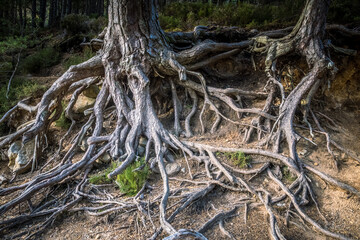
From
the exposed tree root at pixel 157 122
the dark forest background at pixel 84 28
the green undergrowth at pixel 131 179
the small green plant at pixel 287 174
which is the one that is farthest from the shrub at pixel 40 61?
the small green plant at pixel 287 174

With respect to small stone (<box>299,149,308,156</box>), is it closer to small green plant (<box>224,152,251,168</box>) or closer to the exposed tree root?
the exposed tree root

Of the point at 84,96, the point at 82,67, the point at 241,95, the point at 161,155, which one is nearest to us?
the point at 161,155

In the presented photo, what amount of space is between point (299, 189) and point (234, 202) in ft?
3.32

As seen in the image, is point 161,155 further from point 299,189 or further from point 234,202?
point 299,189

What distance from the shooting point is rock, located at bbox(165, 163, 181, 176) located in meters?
3.72

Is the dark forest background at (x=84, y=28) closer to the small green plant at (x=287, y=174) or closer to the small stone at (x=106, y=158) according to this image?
the small stone at (x=106, y=158)

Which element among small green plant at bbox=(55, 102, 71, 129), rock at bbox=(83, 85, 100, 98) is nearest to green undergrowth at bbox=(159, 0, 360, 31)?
rock at bbox=(83, 85, 100, 98)

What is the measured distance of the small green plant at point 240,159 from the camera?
362cm

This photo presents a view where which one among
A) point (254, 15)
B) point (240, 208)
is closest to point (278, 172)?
point (240, 208)

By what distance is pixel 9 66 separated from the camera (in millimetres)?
7910

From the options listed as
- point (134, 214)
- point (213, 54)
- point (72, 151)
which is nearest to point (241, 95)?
point (213, 54)

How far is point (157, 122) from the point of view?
14.0ft

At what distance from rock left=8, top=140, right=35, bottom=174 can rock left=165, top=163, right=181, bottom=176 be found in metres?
3.37

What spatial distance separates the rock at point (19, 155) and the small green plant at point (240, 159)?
453 cm
